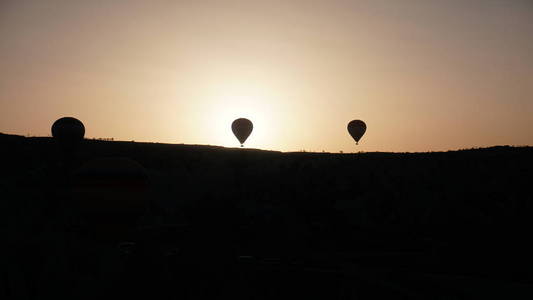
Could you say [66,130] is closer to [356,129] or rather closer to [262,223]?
[262,223]

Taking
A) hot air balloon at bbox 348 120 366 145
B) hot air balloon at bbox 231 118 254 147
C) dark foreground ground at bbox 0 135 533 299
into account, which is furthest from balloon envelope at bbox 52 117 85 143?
hot air balloon at bbox 348 120 366 145

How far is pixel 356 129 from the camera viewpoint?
55438mm

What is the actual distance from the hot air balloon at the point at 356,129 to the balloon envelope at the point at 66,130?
85.0ft

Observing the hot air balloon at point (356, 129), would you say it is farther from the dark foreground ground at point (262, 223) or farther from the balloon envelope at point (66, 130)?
the balloon envelope at point (66, 130)

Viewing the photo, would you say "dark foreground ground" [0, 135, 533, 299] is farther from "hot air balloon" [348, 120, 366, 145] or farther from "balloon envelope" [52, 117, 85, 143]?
"hot air balloon" [348, 120, 366, 145]

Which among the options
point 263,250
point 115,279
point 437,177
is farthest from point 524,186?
point 115,279

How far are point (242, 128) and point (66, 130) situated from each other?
1349 centimetres

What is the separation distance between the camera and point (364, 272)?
14.2 metres

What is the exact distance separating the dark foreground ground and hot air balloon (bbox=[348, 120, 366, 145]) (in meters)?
5.11

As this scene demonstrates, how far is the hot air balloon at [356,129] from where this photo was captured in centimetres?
5534

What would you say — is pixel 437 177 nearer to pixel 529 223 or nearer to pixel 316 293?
pixel 529 223

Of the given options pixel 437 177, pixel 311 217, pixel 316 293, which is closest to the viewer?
pixel 316 293

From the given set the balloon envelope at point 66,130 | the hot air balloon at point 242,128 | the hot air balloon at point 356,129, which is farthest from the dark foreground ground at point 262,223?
the hot air balloon at point 356,129

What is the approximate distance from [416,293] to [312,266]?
4.82 m
